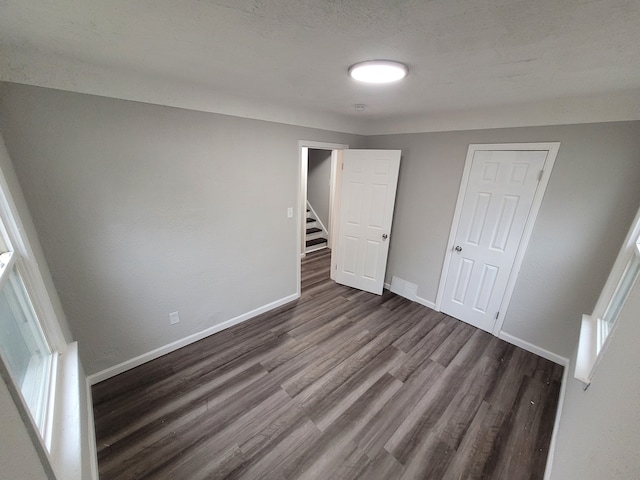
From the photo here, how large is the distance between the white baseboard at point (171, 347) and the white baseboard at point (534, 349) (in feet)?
8.37

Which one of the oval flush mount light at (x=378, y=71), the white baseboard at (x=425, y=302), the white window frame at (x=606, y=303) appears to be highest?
the oval flush mount light at (x=378, y=71)

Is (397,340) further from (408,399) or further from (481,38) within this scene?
(481,38)

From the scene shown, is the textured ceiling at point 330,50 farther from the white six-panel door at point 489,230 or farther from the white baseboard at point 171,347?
the white baseboard at point 171,347

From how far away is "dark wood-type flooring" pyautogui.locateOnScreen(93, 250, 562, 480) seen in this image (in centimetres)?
150

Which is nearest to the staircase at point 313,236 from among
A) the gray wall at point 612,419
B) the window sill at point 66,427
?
the window sill at point 66,427

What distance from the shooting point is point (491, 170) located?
2.45 metres

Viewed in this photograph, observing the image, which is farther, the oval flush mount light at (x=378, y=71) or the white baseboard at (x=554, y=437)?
the white baseboard at (x=554, y=437)

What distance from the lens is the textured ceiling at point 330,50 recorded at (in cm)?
86

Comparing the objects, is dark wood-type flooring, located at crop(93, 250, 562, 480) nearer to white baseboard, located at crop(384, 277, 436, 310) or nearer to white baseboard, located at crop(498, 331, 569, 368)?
white baseboard, located at crop(498, 331, 569, 368)

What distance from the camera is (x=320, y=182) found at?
5.18 m

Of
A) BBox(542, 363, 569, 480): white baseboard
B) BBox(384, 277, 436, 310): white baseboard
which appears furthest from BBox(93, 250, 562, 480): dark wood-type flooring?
BBox(384, 277, 436, 310): white baseboard

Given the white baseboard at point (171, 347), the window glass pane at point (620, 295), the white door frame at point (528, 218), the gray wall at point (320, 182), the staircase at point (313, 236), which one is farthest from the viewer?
the staircase at point (313, 236)

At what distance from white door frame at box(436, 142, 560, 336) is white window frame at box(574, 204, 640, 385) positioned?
1.92ft

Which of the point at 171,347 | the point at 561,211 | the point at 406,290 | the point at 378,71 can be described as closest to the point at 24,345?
the point at 171,347
